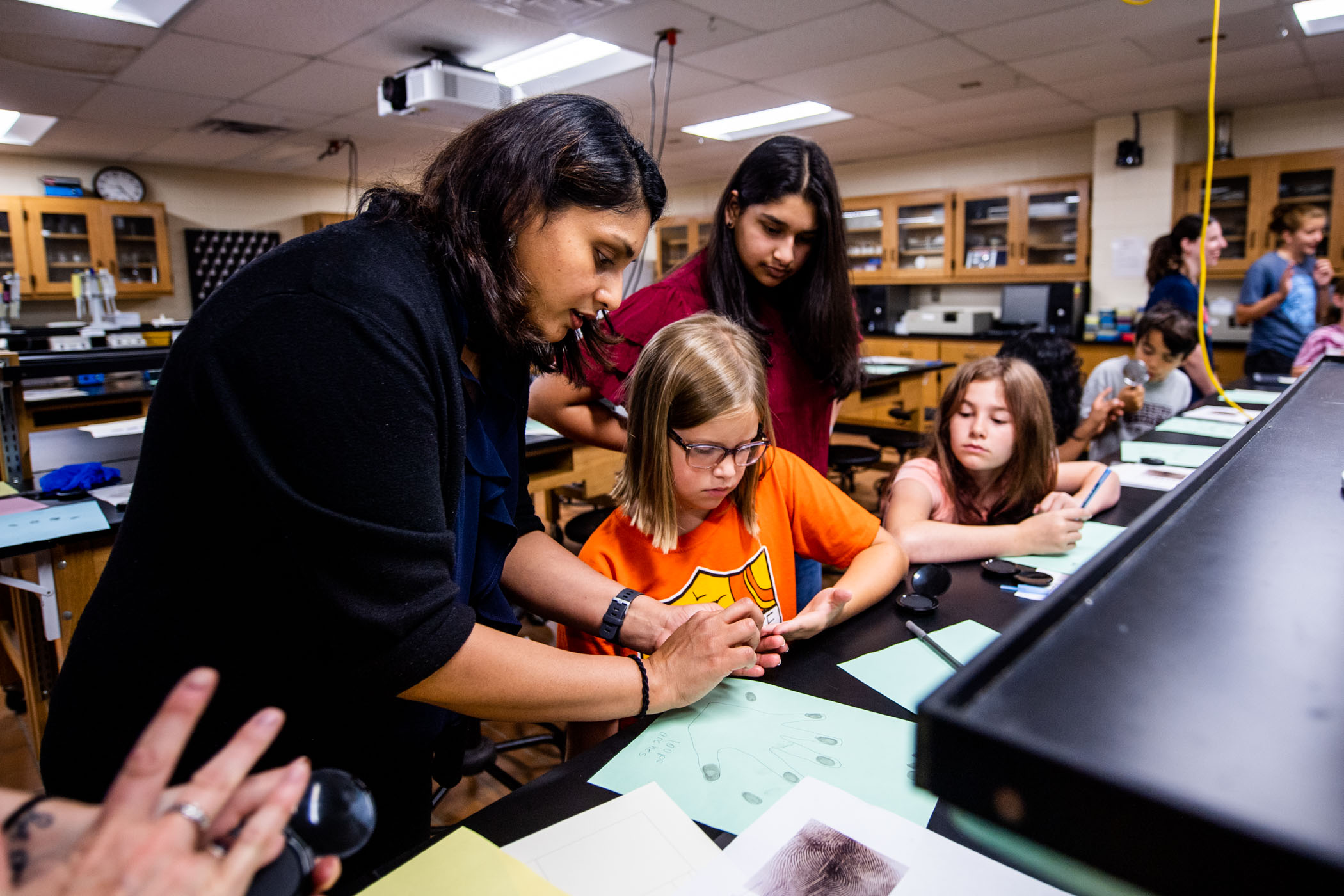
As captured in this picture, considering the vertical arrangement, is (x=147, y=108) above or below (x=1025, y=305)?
above

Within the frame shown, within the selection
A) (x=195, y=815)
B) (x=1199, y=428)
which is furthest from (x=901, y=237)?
(x=195, y=815)

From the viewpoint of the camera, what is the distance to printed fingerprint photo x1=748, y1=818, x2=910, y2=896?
1.98ft

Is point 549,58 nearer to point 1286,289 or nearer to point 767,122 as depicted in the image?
point 767,122

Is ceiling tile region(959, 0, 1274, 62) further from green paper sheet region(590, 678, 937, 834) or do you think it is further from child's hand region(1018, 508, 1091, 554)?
green paper sheet region(590, 678, 937, 834)

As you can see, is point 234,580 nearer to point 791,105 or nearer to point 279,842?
point 279,842

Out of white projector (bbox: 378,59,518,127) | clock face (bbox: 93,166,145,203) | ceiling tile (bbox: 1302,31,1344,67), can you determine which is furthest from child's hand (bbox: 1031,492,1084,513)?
clock face (bbox: 93,166,145,203)

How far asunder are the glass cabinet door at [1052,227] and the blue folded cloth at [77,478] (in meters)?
5.84

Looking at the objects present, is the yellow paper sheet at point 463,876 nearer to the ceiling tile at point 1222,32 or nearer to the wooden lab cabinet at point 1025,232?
the ceiling tile at point 1222,32

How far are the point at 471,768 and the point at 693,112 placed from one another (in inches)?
169

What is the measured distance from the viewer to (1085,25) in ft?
10.8

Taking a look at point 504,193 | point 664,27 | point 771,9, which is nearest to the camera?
point 504,193

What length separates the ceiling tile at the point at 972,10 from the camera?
301cm

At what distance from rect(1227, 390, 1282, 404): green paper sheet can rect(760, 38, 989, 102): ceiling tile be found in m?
1.90

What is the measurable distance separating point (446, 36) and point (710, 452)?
3.03 metres
